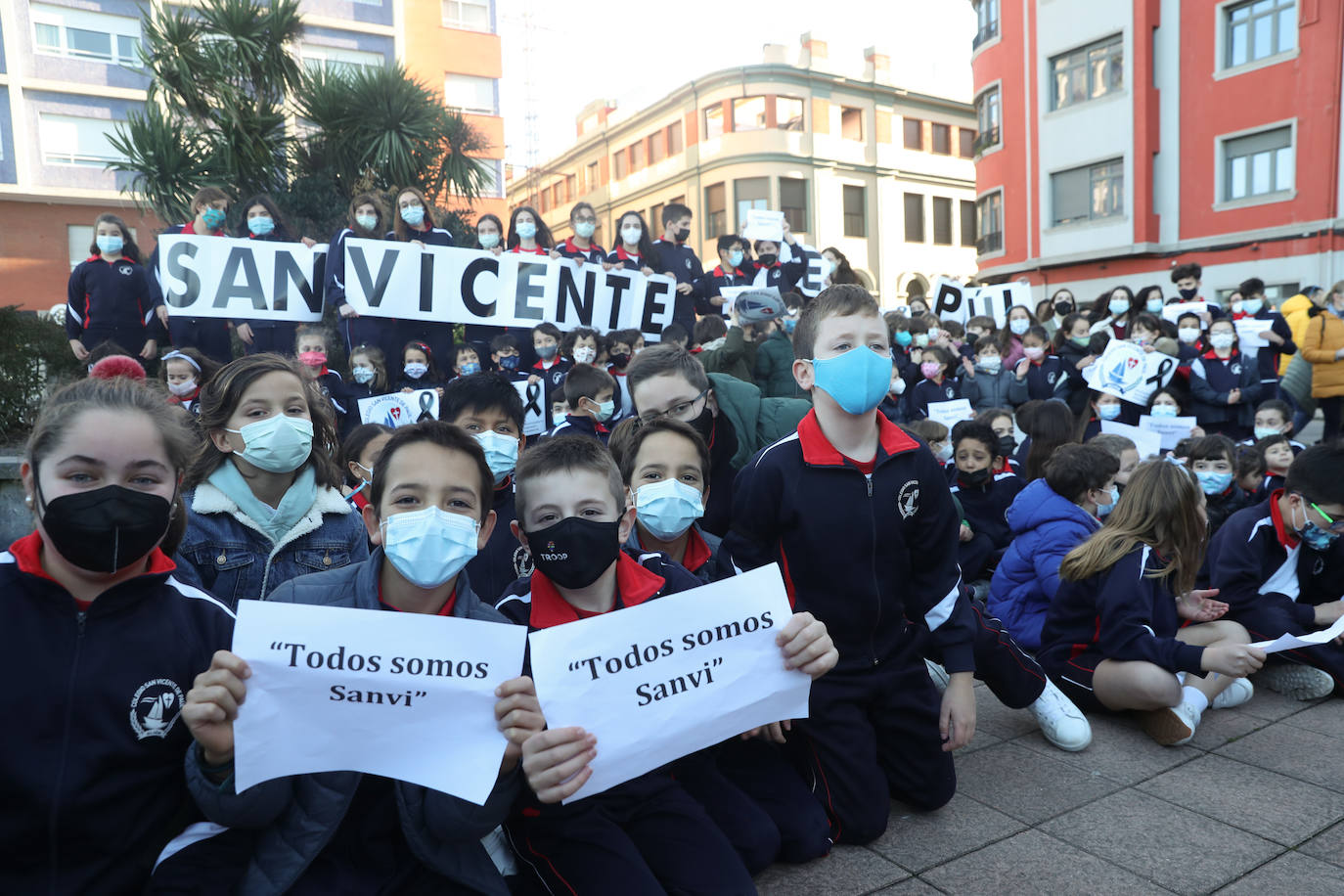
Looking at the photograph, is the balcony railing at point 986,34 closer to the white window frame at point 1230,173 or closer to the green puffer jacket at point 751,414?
the white window frame at point 1230,173

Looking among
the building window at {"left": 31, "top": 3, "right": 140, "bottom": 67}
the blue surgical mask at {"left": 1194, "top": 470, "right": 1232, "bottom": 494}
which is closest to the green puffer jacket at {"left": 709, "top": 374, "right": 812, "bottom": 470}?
the blue surgical mask at {"left": 1194, "top": 470, "right": 1232, "bottom": 494}

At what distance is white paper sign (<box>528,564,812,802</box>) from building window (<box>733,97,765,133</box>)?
38.7 metres

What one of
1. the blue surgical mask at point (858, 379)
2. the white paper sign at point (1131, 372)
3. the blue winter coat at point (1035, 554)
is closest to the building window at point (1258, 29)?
the white paper sign at point (1131, 372)

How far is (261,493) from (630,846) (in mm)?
1696

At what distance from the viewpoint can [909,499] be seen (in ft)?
10.3

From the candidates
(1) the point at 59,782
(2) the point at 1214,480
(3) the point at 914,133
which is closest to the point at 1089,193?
(3) the point at 914,133

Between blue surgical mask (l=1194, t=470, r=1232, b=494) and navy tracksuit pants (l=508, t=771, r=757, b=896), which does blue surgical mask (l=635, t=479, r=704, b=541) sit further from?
blue surgical mask (l=1194, t=470, r=1232, b=494)

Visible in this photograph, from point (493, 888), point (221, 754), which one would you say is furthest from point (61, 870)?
point (493, 888)

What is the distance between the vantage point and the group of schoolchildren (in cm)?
199

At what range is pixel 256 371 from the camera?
10.1 feet

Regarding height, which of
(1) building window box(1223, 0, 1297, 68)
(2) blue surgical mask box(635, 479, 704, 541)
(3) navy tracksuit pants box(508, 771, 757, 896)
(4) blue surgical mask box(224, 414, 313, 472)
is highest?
(1) building window box(1223, 0, 1297, 68)

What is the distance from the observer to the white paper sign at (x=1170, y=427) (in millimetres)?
7410

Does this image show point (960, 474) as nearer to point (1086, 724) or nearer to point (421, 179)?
point (1086, 724)

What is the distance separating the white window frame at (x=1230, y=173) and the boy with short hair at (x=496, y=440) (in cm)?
2390
